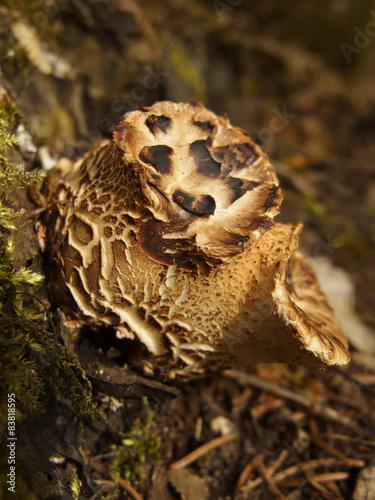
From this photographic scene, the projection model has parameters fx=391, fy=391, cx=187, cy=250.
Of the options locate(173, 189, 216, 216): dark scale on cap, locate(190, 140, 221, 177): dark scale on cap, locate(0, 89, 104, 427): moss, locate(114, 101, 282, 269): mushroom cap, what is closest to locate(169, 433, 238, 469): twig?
locate(0, 89, 104, 427): moss

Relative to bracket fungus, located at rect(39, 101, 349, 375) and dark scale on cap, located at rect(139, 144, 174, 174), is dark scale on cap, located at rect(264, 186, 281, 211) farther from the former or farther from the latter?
dark scale on cap, located at rect(139, 144, 174, 174)

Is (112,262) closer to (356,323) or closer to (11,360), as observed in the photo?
(11,360)

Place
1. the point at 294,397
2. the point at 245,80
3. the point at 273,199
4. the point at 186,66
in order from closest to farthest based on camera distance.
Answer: the point at 273,199 < the point at 294,397 < the point at 186,66 < the point at 245,80

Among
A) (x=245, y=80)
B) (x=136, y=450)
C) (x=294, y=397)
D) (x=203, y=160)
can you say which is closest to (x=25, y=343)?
(x=136, y=450)

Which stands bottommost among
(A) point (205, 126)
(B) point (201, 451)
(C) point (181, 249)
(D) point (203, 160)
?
(B) point (201, 451)

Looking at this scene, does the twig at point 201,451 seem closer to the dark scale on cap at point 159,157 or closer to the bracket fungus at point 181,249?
the bracket fungus at point 181,249

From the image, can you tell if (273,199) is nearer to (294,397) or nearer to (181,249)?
(181,249)
